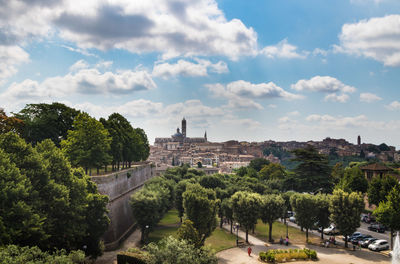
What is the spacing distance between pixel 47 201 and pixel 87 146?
14.0 m

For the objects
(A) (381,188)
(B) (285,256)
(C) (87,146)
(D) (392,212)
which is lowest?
(B) (285,256)

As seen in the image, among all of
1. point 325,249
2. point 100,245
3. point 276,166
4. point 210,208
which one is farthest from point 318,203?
point 276,166

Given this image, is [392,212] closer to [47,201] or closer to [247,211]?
[247,211]

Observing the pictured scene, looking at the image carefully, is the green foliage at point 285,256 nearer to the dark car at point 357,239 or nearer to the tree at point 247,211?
the tree at point 247,211

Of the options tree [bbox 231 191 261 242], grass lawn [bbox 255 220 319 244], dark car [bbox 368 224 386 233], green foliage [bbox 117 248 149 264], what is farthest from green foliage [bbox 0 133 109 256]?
dark car [bbox 368 224 386 233]

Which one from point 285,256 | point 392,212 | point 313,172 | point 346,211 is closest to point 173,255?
point 285,256

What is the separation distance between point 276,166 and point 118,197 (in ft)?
208

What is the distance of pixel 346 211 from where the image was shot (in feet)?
110

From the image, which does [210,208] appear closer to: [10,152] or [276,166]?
[10,152]

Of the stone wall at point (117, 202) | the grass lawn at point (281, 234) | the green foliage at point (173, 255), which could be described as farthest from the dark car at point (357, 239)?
the stone wall at point (117, 202)

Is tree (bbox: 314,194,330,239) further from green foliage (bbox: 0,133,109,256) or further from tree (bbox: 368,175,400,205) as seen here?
green foliage (bbox: 0,133,109,256)

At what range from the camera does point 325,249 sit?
3359 cm

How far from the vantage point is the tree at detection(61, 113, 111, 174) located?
36.0 m

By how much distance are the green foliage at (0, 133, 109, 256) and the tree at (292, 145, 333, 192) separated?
1634 inches
